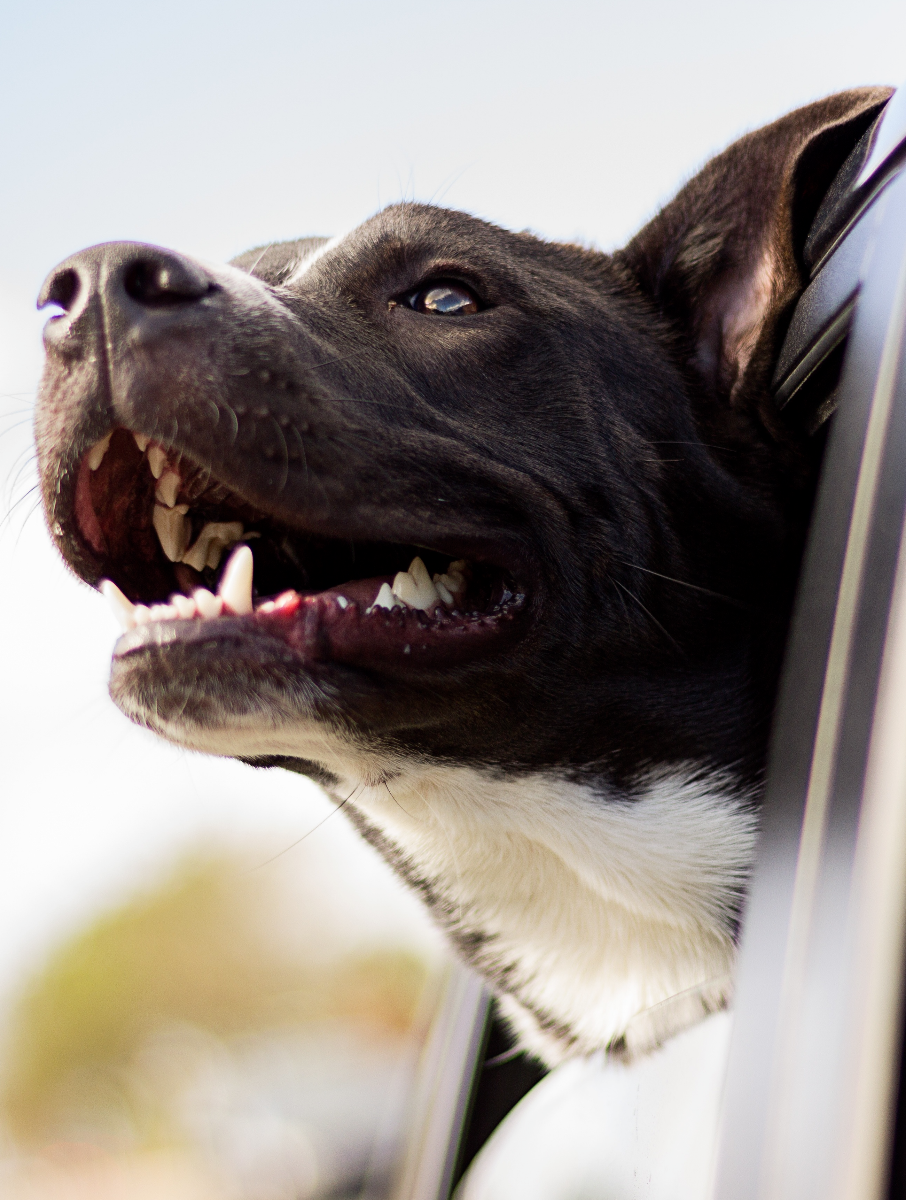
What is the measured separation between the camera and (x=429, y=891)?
2.67 metres

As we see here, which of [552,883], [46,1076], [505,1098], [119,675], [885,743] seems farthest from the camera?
[46,1076]

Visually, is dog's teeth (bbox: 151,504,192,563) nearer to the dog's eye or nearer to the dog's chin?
the dog's chin

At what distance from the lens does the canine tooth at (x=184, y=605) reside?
6.21 ft

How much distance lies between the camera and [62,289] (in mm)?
1816

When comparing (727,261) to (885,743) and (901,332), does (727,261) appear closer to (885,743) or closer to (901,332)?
(901,332)

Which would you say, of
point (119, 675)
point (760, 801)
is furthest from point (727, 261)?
point (119, 675)

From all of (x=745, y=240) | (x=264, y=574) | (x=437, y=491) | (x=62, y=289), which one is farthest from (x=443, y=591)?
(x=745, y=240)

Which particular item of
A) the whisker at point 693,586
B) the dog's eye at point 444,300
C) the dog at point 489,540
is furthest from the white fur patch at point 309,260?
the whisker at point 693,586

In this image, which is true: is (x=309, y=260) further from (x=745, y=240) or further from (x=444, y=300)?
(x=745, y=240)

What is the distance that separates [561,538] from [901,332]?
1.01 m

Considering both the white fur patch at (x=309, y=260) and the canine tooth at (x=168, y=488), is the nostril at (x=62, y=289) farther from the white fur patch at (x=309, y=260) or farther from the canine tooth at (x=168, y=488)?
the white fur patch at (x=309, y=260)

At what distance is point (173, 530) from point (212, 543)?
76 millimetres

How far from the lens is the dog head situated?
6.07 feet

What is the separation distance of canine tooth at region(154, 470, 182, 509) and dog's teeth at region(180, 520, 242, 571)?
0.27ft
